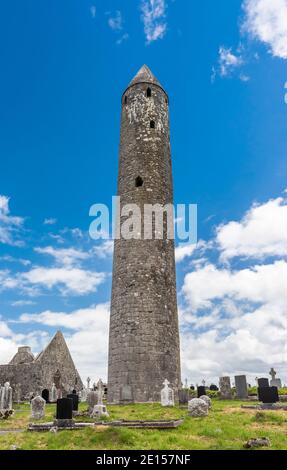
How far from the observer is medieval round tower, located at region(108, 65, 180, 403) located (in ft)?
59.4

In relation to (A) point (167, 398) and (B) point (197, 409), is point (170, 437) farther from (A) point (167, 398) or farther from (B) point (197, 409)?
(A) point (167, 398)

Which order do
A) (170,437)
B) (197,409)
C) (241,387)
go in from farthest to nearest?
(241,387), (197,409), (170,437)

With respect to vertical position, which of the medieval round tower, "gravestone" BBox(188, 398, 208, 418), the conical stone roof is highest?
the conical stone roof

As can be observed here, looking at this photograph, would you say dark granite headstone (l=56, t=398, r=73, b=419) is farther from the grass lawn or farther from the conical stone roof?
the conical stone roof

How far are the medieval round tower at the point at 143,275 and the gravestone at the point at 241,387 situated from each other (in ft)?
9.70

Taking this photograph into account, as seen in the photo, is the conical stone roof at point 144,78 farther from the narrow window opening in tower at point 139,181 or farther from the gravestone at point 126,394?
the gravestone at point 126,394

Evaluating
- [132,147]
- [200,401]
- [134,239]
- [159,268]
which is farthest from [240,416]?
[132,147]

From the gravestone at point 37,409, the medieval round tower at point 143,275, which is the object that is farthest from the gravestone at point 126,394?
the gravestone at point 37,409

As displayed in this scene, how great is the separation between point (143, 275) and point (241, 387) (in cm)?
720

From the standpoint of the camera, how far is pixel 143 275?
19531mm

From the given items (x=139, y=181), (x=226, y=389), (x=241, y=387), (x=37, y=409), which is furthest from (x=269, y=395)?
(x=139, y=181)

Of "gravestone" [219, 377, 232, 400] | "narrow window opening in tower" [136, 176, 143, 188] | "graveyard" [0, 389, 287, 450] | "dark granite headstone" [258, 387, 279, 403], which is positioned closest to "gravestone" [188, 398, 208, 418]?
"graveyard" [0, 389, 287, 450]

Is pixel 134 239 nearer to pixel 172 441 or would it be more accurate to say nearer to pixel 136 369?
pixel 136 369

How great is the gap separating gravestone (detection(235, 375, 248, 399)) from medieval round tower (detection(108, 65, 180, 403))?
2958 mm
